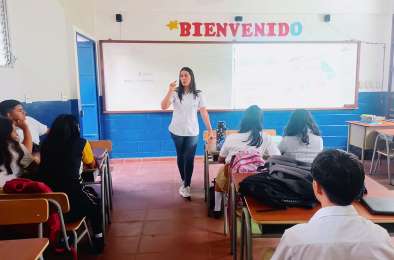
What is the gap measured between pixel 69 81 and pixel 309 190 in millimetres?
3071

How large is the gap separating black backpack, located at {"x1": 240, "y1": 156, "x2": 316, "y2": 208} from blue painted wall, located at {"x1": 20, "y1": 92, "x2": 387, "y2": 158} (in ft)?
11.8

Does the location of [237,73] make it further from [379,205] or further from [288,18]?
[379,205]

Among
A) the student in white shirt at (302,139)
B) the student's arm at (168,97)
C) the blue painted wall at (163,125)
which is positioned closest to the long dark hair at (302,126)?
the student in white shirt at (302,139)

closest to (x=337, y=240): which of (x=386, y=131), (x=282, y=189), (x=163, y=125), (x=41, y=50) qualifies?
(x=282, y=189)

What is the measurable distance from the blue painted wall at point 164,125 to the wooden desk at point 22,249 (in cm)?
396

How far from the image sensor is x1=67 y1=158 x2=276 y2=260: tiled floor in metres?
2.50

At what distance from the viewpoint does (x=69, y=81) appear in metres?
3.80

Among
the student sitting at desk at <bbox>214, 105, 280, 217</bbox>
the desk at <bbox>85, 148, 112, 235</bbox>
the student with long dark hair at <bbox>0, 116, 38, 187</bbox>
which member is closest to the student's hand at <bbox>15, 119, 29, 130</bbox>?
the student with long dark hair at <bbox>0, 116, 38, 187</bbox>

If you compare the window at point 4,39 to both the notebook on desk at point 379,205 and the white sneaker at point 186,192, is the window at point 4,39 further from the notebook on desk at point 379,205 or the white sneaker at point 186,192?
the notebook on desk at point 379,205

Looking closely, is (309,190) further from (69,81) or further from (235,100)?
(235,100)

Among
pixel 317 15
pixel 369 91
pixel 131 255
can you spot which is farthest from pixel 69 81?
pixel 369 91

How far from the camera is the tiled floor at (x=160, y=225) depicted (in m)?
2.50

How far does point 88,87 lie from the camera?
500cm

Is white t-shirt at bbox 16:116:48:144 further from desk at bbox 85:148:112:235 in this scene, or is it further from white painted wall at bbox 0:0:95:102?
desk at bbox 85:148:112:235
